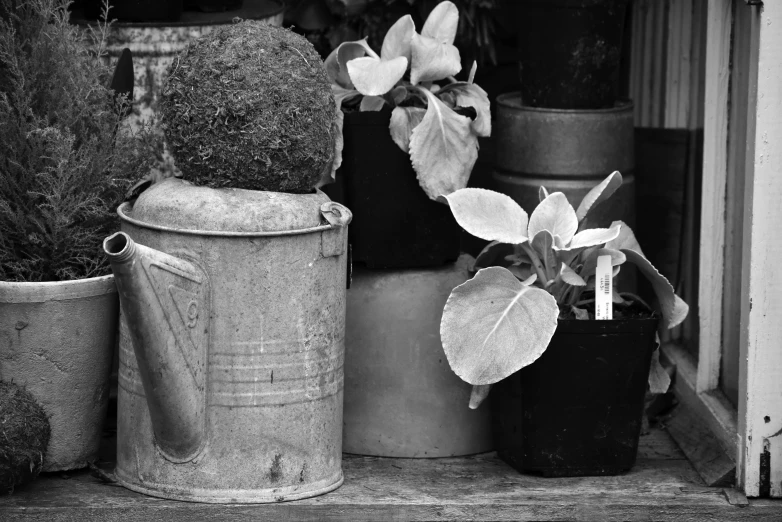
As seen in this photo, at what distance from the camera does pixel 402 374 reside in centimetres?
291

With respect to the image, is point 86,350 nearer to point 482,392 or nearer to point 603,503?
point 482,392

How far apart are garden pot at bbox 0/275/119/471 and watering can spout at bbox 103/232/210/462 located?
0.26m

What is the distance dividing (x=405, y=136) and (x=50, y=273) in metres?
0.92

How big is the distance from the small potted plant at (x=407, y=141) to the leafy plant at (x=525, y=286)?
139 millimetres

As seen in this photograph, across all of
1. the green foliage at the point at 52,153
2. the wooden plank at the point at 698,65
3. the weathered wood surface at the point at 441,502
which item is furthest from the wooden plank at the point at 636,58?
the green foliage at the point at 52,153

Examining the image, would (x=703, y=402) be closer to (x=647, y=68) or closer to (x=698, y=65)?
(x=698, y=65)

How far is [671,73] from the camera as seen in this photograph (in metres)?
3.47

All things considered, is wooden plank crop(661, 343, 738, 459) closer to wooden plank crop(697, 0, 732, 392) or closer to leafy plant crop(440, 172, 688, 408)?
wooden plank crop(697, 0, 732, 392)

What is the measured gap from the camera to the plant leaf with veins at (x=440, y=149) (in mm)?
2770

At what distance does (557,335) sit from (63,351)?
45.4 inches

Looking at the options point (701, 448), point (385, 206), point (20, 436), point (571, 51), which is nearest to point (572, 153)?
point (571, 51)

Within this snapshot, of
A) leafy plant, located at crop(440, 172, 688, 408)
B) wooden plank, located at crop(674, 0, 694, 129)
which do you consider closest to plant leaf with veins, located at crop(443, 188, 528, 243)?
leafy plant, located at crop(440, 172, 688, 408)

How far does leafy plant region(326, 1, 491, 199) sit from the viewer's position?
9.09 ft

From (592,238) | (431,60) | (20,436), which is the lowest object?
(20,436)
